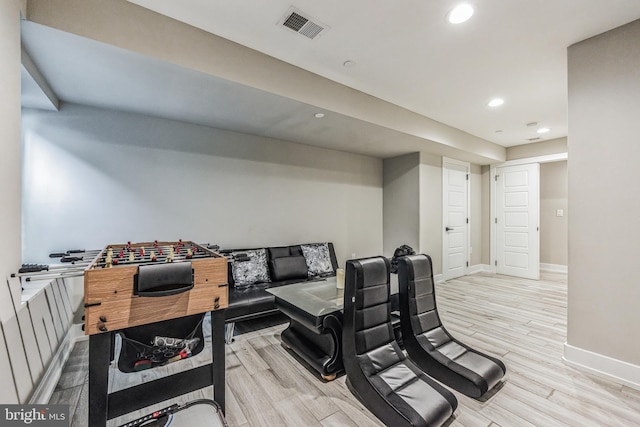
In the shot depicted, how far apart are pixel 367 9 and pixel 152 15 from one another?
1.61m

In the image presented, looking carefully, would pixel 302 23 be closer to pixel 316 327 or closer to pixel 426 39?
pixel 426 39

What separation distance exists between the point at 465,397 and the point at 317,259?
8.24 ft

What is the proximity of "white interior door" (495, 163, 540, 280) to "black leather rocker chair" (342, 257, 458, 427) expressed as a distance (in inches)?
196

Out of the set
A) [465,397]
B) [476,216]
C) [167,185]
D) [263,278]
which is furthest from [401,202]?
[167,185]

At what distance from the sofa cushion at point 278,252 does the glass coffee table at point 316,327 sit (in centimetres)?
107

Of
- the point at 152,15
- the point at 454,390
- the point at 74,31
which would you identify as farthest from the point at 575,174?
the point at 74,31

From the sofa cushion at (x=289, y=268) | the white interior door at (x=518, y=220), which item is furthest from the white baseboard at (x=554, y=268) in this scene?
the sofa cushion at (x=289, y=268)

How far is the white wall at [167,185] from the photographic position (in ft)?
8.96

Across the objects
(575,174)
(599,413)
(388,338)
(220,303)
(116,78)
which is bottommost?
(599,413)

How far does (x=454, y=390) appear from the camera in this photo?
200cm

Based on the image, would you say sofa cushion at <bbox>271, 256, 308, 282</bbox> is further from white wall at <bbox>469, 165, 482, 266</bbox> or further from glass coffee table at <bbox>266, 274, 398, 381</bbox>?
white wall at <bbox>469, 165, 482, 266</bbox>

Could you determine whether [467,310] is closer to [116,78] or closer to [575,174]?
[575,174]

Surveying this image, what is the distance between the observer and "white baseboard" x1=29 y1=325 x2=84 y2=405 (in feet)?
5.69

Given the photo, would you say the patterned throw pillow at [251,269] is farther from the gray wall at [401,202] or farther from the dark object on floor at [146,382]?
the gray wall at [401,202]
